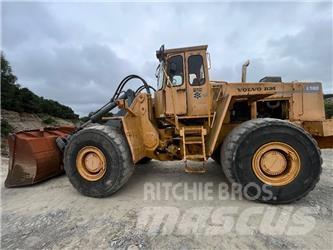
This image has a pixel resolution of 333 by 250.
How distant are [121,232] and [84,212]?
928mm

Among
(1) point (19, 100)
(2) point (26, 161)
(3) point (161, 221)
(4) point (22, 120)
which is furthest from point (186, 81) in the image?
(1) point (19, 100)

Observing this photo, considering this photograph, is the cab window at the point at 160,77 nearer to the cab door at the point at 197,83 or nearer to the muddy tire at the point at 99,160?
the cab door at the point at 197,83

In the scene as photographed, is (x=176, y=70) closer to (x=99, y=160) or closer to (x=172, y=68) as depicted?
(x=172, y=68)

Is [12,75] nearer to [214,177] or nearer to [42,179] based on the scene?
Result: [42,179]

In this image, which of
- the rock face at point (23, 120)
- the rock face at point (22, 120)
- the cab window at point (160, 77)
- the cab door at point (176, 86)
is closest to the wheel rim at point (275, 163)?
the cab door at point (176, 86)

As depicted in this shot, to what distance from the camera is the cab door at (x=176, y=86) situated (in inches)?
201

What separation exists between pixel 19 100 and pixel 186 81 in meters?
16.6

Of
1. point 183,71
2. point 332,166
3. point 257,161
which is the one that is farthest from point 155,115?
point 332,166

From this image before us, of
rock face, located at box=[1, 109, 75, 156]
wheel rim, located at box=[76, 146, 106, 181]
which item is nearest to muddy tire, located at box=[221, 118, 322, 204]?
wheel rim, located at box=[76, 146, 106, 181]

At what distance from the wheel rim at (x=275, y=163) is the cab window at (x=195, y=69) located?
179 centimetres

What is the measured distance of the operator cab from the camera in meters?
5.09

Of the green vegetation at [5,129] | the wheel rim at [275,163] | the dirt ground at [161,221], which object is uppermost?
the green vegetation at [5,129]

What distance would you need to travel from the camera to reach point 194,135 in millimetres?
5020

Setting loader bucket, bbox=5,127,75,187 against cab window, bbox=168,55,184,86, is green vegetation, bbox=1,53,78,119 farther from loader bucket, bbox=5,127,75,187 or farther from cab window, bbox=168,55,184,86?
cab window, bbox=168,55,184,86
